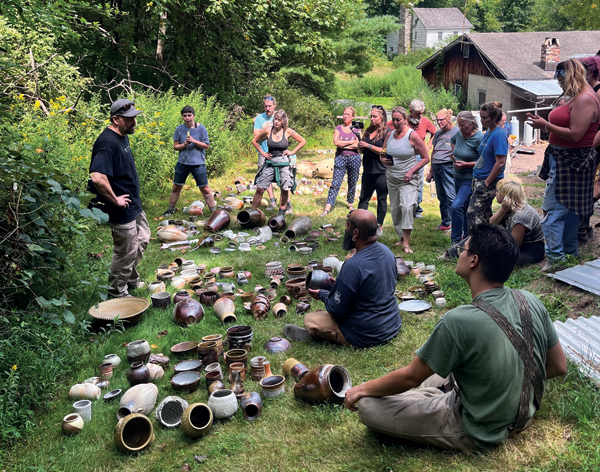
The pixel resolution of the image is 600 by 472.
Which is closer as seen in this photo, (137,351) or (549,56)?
(137,351)

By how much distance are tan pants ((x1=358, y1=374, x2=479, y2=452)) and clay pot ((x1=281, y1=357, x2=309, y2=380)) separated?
1097 millimetres

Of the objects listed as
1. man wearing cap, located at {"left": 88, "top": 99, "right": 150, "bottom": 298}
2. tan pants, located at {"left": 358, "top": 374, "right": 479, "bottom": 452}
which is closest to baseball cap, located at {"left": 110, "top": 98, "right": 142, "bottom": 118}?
man wearing cap, located at {"left": 88, "top": 99, "right": 150, "bottom": 298}

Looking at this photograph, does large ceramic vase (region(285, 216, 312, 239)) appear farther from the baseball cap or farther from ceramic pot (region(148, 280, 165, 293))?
the baseball cap

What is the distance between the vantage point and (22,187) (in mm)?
4320

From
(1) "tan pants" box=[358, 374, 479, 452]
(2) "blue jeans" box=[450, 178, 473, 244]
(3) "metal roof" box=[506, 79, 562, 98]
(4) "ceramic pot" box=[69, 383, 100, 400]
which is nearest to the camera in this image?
(1) "tan pants" box=[358, 374, 479, 452]

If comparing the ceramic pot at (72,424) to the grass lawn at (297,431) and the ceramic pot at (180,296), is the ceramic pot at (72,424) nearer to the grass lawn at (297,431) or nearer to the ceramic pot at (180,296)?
the grass lawn at (297,431)

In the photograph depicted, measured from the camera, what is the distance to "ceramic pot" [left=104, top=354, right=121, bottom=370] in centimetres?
471

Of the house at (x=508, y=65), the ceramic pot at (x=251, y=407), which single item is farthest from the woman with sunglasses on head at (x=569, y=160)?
the house at (x=508, y=65)

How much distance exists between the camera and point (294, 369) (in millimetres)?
4375

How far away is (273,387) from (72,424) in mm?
1539

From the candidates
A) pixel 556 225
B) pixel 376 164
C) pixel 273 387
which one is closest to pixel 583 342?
pixel 556 225

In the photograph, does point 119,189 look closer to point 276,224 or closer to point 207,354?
point 207,354

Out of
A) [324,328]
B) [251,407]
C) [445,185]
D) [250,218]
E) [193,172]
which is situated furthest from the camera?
[193,172]

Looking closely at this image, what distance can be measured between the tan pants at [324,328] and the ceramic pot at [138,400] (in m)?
1.55
